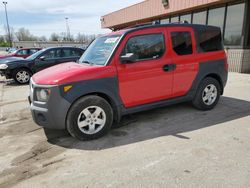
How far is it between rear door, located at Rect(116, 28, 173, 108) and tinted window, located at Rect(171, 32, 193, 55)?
0.24 meters

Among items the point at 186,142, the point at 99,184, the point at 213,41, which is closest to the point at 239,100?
the point at 213,41

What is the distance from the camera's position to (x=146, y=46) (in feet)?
13.2

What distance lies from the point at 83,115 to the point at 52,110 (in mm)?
517

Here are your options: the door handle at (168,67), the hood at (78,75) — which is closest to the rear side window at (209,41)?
the door handle at (168,67)

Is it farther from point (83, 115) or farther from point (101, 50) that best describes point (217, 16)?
point (83, 115)

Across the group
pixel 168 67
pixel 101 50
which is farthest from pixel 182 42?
pixel 101 50

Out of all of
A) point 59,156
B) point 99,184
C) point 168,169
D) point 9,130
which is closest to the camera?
point 99,184

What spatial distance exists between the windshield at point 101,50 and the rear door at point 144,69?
216 millimetres

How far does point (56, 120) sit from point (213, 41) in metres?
3.88

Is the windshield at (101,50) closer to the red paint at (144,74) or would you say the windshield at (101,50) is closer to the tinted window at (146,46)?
the red paint at (144,74)

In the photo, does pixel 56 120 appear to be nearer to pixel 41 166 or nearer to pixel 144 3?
pixel 41 166

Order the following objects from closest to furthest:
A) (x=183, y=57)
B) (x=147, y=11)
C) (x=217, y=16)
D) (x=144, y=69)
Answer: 1. (x=144, y=69)
2. (x=183, y=57)
3. (x=217, y=16)
4. (x=147, y=11)

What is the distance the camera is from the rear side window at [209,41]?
15.3ft

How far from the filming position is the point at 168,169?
2.76 meters
